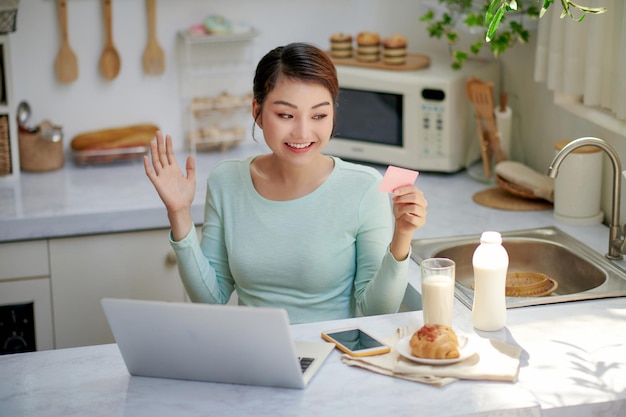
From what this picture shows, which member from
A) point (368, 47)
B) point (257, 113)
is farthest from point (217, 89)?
point (257, 113)

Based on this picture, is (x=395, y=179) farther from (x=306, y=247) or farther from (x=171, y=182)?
(x=171, y=182)

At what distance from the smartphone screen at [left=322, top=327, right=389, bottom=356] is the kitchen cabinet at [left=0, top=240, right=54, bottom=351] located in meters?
1.29

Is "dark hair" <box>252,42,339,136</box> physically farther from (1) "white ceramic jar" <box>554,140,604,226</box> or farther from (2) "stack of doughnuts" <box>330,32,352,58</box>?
(2) "stack of doughnuts" <box>330,32,352,58</box>

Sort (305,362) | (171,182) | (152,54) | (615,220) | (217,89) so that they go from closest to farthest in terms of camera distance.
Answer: (305,362), (171,182), (615,220), (152,54), (217,89)

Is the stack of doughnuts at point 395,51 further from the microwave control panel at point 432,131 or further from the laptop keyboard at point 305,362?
the laptop keyboard at point 305,362

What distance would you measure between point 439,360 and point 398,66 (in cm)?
168

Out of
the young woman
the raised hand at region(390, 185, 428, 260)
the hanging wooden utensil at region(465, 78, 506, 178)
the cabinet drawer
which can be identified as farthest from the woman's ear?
the hanging wooden utensil at region(465, 78, 506, 178)

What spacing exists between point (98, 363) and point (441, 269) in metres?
0.66

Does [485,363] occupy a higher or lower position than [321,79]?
lower

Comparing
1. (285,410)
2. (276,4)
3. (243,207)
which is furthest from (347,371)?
(276,4)

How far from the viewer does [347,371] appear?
1677 mm

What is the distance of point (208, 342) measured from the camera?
5.21ft

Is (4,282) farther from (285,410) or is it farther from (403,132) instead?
(285,410)

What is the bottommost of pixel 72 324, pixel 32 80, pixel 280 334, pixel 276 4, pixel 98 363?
pixel 72 324
